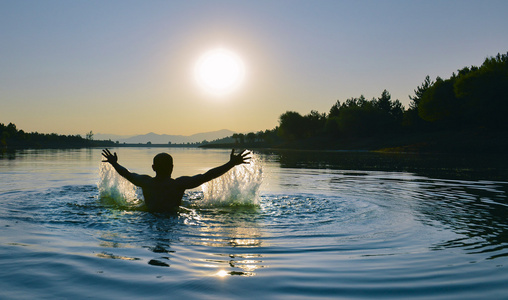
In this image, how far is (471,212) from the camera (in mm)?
10953

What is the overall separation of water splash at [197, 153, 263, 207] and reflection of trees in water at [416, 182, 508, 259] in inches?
199

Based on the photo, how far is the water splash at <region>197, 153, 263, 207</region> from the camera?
1317 cm

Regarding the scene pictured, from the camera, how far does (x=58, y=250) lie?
22.1 ft

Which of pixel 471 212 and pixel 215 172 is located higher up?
pixel 215 172

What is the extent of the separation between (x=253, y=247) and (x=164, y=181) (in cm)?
394

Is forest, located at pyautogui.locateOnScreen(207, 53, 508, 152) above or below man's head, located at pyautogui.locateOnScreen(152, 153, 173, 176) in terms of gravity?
above

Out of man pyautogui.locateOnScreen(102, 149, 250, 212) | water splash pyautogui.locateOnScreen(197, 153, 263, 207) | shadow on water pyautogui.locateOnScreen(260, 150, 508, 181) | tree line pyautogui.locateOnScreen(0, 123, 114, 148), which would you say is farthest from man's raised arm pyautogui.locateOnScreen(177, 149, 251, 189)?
tree line pyautogui.locateOnScreen(0, 123, 114, 148)

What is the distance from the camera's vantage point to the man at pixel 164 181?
386 inches

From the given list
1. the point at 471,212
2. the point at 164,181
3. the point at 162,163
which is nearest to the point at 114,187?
the point at 164,181

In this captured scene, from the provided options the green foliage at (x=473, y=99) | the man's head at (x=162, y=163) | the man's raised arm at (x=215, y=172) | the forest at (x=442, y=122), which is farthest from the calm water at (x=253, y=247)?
the green foliage at (x=473, y=99)

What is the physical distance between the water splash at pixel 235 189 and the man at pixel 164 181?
2.56m

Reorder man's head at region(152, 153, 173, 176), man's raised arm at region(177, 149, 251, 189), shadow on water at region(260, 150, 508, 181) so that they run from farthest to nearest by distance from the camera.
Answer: shadow on water at region(260, 150, 508, 181) < man's head at region(152, 153, 173, 176) < man's raised arm at region(177, 149, 251, 189)

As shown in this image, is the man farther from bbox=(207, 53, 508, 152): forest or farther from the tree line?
the tree line

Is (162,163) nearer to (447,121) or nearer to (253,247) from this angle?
(253,247)
